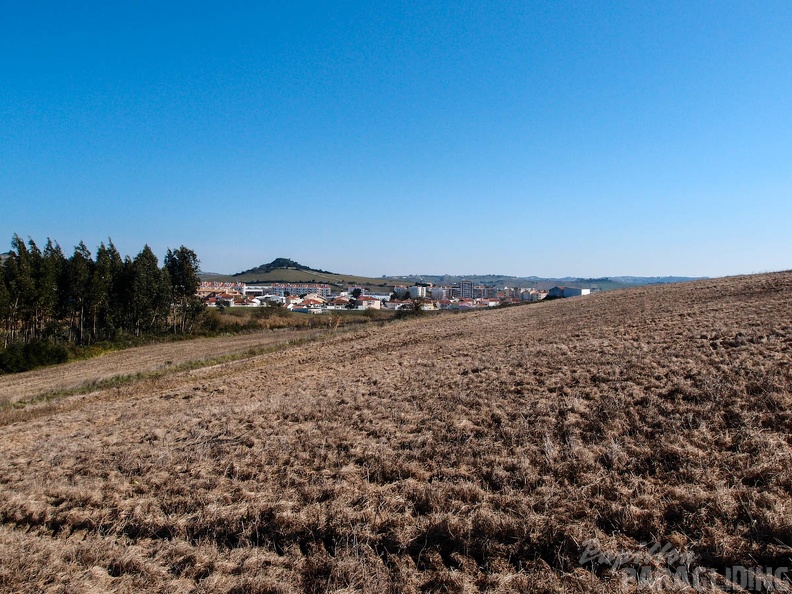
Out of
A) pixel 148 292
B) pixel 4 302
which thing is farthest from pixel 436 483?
pixel 148 292

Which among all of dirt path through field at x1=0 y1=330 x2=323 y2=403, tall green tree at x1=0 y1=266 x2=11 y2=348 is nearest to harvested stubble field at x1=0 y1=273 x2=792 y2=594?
dirt path through field at x1=0 y1=330 x2=323 y2=403

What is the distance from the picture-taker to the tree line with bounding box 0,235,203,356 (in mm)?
39500

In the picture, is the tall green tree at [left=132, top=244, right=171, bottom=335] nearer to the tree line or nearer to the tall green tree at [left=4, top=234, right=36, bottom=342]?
the tree line

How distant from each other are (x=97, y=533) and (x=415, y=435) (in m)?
5.21

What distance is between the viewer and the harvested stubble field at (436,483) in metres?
4.36

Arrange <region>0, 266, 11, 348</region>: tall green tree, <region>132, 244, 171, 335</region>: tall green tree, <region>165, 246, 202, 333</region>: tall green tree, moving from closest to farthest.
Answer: <region>0, 266, 11, 348</region>: tall green tree < <region>132, 244, 171, 335</region>: tall green tree < <region>165, 246, 202, 333</region>: tall green tree

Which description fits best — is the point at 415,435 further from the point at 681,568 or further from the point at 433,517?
the point at 681,568

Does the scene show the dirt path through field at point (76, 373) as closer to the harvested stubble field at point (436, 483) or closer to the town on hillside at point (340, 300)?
the harvested stubble field at point (436, 483)

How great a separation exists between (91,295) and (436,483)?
171 feet

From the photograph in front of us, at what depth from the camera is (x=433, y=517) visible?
17.0 ft

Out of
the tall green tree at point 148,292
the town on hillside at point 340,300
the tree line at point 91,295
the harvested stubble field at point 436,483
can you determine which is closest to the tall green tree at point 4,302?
the tree line at point 91,295

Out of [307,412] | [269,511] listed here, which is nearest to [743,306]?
[307,412]

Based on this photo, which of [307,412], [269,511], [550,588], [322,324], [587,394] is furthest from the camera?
[322,324]

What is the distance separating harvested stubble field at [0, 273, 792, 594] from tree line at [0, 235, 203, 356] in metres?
37.5
